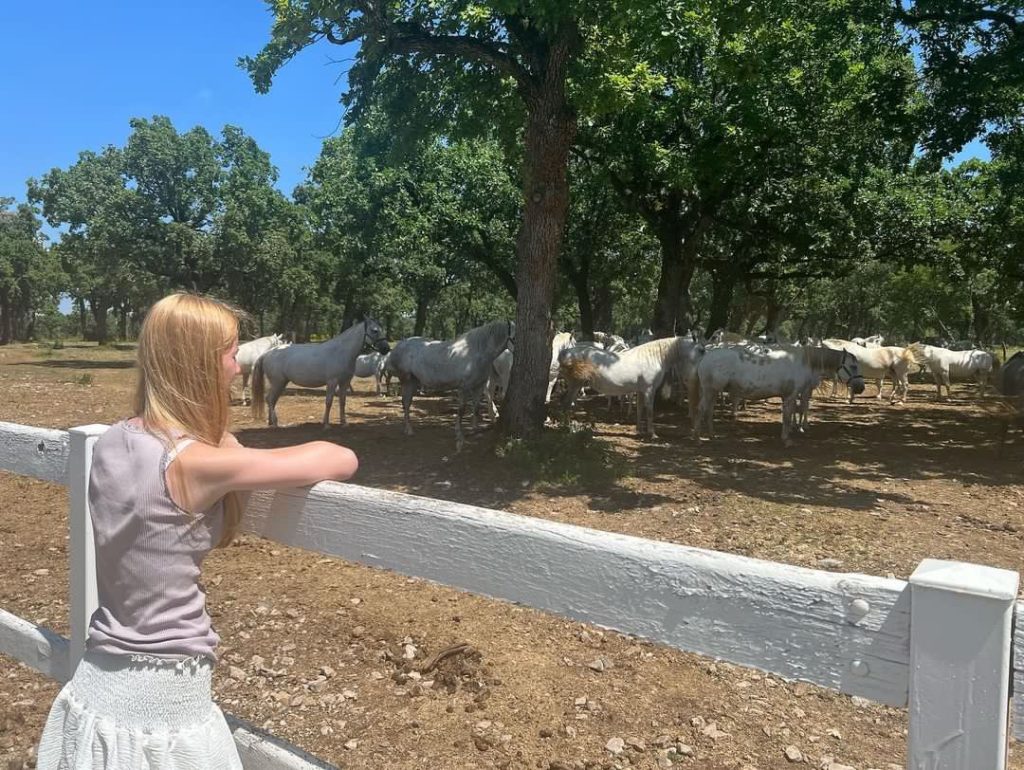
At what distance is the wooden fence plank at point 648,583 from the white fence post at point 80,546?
82cm

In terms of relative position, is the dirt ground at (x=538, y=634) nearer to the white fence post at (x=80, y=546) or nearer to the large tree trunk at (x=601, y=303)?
the white fence post at (x=80, y=546)

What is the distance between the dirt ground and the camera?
3459 millimetres

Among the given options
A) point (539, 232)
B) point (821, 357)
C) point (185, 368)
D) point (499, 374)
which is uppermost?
point (539, 232)

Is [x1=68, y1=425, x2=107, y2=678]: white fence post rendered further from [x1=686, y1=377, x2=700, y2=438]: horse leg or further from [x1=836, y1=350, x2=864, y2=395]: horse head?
[x1=836, y1=350, x2=864, y2=395]: horse head

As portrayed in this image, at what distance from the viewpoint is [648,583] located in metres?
1.51

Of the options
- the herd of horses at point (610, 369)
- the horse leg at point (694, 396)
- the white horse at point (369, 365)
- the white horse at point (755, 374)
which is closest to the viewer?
the herd of horses at point (610, 369)

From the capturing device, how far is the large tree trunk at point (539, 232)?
31.0 feet

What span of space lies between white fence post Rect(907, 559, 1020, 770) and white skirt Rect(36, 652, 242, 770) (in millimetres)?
1570

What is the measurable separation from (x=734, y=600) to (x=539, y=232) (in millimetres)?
8739

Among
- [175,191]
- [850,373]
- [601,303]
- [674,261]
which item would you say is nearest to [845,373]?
[850,373]

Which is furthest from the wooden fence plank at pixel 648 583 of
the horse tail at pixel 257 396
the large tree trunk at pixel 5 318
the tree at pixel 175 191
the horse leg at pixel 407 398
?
the large tree trunk at pixel 5 318

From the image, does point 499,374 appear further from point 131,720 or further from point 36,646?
point 131,720

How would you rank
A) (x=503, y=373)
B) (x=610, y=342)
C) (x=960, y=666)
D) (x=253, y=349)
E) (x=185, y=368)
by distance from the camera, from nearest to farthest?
(x=960, y=666) < (x=185, y=368) < (x=503, y=373) < (x=253, y=349) < (x=610, y=342)

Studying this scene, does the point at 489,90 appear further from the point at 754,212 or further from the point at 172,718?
the point at 172,718
